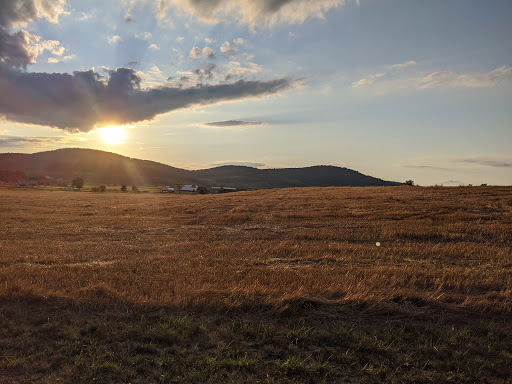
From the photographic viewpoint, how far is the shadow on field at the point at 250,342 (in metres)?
5.72

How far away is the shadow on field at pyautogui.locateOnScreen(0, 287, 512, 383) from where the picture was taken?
18.8 ft

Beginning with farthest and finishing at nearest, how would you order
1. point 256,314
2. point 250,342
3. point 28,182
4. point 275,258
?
point 28,182 < point 275,258 < point 256,314 < point 250,342

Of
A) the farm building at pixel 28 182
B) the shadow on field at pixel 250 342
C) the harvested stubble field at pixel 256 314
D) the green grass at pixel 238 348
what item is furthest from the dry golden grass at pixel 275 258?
the farm building at pixel 28 182

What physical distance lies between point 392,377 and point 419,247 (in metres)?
12.4

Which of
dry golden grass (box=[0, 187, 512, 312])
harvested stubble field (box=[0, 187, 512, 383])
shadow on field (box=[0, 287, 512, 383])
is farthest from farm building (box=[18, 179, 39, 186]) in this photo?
shadow on field (box=[0, 287, 512, 383])

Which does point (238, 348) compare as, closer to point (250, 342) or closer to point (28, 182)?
point (250, 342)

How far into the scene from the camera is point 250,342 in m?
6.68

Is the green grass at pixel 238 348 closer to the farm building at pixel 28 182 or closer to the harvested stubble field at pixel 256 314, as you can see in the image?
the harvested stubble field at pixel 256 314

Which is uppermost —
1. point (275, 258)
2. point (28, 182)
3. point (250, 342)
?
point (250, 342)

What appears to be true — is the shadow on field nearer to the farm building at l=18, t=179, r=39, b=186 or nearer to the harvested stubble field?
the harvested stubble field

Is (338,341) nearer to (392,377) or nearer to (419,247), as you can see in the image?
(392,377)

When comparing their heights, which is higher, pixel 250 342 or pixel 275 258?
pixel 250 342

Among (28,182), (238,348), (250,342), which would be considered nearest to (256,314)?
(250,342)

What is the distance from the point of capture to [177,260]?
13703 mm
